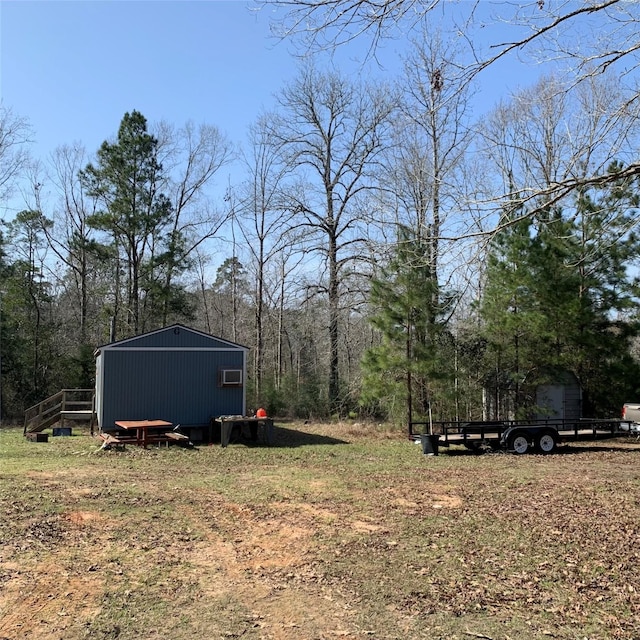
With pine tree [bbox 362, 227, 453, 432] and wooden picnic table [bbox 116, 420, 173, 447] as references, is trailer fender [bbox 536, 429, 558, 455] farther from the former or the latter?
wooden picnic table [bbox 116, 420, 173, 447]

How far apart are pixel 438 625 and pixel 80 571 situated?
313cm

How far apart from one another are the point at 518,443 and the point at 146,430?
8852mm

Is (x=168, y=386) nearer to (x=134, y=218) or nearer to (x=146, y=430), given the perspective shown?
(x=146, y=430)

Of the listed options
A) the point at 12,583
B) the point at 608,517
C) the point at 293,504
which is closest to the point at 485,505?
the point at 608,517

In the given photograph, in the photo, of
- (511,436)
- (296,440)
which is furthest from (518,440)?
(296,440)

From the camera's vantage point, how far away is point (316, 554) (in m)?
5.79

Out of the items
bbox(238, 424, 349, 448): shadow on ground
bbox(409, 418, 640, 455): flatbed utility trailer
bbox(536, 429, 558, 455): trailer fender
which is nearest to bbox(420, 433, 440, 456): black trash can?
bbox(409, 418, 640, 455): flatbed utility trailer

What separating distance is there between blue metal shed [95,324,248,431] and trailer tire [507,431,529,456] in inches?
→ 289

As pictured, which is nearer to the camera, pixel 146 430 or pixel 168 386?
pixel 146 430

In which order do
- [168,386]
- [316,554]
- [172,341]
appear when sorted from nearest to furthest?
[316,554] < [168,386] < [172,341]

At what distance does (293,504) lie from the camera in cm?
797

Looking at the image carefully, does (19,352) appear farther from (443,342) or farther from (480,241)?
(480,241)

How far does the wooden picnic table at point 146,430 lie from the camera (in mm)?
13859

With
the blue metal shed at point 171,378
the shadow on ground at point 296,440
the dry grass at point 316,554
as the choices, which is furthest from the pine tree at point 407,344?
the dry grass at point 316,554
